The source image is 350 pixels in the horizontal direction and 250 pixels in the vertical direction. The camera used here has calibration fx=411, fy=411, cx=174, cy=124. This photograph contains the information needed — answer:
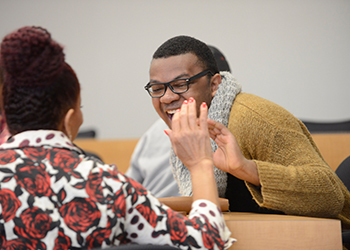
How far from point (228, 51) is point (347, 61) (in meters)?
1.17

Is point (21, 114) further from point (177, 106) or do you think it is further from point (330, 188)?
point (330, 188)

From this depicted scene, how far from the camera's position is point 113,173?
840 mm

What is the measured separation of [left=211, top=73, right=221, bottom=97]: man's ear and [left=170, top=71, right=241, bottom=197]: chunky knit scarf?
2 cm

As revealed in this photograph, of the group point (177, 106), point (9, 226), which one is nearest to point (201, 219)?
point (9, 226)

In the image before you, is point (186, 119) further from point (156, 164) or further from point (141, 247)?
point (156, 164)

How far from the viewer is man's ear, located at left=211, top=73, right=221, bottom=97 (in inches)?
60.7

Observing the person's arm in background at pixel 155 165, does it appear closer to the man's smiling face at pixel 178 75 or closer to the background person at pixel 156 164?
the background person at pixel 156 164

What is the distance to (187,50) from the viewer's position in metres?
1.47

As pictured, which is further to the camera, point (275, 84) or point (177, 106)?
point (275, 84)

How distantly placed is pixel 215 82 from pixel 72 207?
2.92ft

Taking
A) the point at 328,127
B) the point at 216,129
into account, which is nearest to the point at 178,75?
the point at 216,129

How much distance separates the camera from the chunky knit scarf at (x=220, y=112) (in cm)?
141

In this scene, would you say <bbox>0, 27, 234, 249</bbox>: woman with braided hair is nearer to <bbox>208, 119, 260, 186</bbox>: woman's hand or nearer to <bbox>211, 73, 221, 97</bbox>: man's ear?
<bbox>208, 119, 260, 186</bbox>: woman's hand

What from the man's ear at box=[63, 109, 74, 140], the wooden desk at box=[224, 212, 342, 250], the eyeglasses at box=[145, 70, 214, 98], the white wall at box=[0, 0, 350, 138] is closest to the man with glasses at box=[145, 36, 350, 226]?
the eyeglasses at box=[145, 70, 214, 98]
